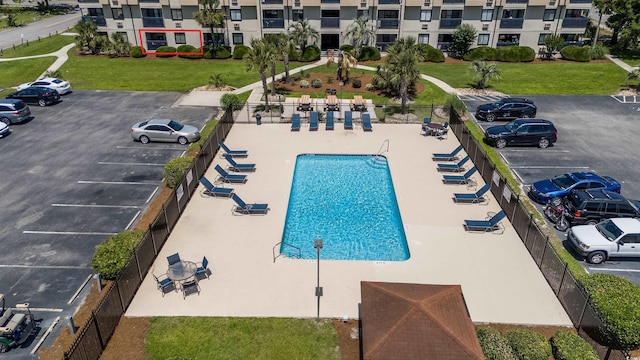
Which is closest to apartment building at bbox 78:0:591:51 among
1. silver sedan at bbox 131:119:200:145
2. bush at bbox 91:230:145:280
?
silver sedan at bbox 131:119:200:145

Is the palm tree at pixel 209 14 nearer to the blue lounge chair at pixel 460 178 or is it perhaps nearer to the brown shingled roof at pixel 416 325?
the blue lounge chair at pixel 460 178

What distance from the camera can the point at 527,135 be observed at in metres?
31.1

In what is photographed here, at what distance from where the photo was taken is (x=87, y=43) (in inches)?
2181

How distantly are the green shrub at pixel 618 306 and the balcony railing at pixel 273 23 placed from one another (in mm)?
47964

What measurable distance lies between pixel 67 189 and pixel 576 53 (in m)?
56.0

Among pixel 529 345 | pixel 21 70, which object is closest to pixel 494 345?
pixel 529 345

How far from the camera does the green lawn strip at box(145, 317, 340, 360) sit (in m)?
15.2

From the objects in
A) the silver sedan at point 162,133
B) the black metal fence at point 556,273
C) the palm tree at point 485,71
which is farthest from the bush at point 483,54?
the silver sedan at point 162,133

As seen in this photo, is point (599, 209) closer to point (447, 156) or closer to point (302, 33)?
point (447, 156)

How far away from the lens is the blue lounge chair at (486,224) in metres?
21.8

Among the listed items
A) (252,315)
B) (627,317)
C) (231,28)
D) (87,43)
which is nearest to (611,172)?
(627,317)

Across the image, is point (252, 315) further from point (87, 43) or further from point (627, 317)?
point (87, 43)

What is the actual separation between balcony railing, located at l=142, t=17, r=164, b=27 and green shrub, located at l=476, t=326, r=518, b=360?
182 feet

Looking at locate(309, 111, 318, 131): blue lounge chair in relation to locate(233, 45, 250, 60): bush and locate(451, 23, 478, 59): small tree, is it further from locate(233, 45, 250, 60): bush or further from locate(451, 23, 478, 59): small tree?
locate(451, 23, 478, 59): small tree
